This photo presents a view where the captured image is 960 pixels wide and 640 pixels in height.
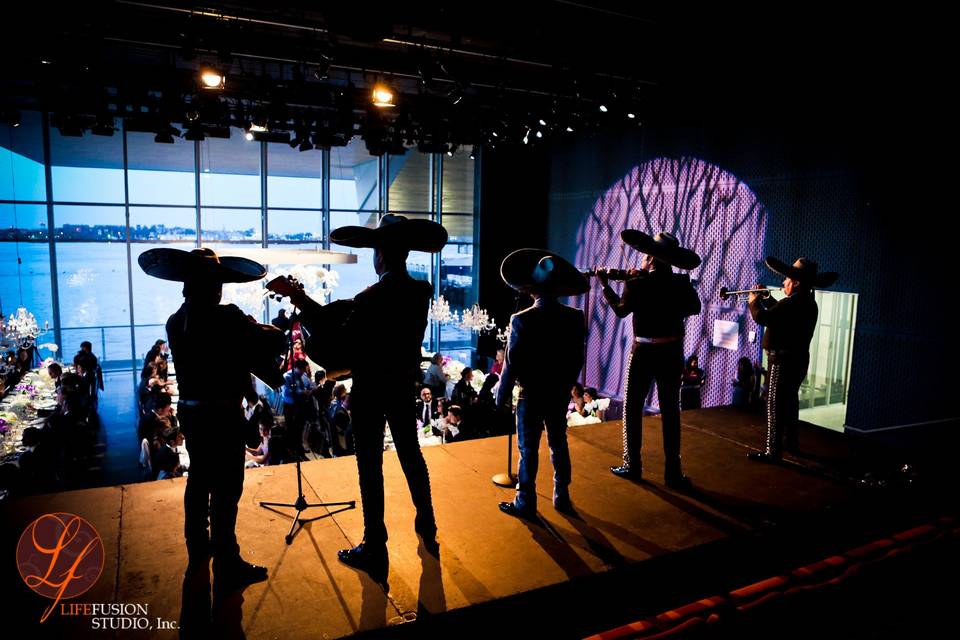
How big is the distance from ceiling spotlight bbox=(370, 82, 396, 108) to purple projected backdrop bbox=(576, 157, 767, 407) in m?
3.86

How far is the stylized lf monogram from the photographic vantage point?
2.77 meters

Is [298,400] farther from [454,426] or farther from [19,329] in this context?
[19,329]

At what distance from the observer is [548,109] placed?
8523mm

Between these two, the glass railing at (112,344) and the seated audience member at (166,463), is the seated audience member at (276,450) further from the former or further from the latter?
the glass railing at (112,344)

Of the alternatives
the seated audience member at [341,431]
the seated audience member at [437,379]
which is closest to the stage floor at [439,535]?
the seated audience member at [341,431]

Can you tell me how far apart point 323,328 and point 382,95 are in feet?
18.3

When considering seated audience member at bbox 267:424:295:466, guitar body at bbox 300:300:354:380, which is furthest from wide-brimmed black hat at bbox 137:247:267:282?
seated audience member at bbox 267:424:295:466

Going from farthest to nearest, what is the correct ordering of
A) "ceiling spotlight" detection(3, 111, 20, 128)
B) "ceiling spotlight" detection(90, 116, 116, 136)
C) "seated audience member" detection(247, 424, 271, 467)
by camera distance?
1. "ceiling spotlight" detection(90, 116, 116, 136)
2. "ceiling spotlight" detection(3, 111, 20, 128)
3. "seated audience member" detection(247, 424, 271, 467)

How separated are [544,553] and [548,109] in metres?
6.83

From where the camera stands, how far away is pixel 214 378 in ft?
8.52

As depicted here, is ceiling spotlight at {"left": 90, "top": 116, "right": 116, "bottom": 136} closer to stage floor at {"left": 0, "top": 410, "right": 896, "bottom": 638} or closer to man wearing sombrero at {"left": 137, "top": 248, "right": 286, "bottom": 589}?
stage floor at {"left": 0, "top": 410, "right": 896, "bottom": 638}

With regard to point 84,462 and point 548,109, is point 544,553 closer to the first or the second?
point 84,462

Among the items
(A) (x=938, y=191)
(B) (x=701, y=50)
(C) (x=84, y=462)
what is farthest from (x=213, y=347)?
(B) (x=701, y=50)

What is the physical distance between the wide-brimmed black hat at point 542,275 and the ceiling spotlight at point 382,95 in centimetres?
491
